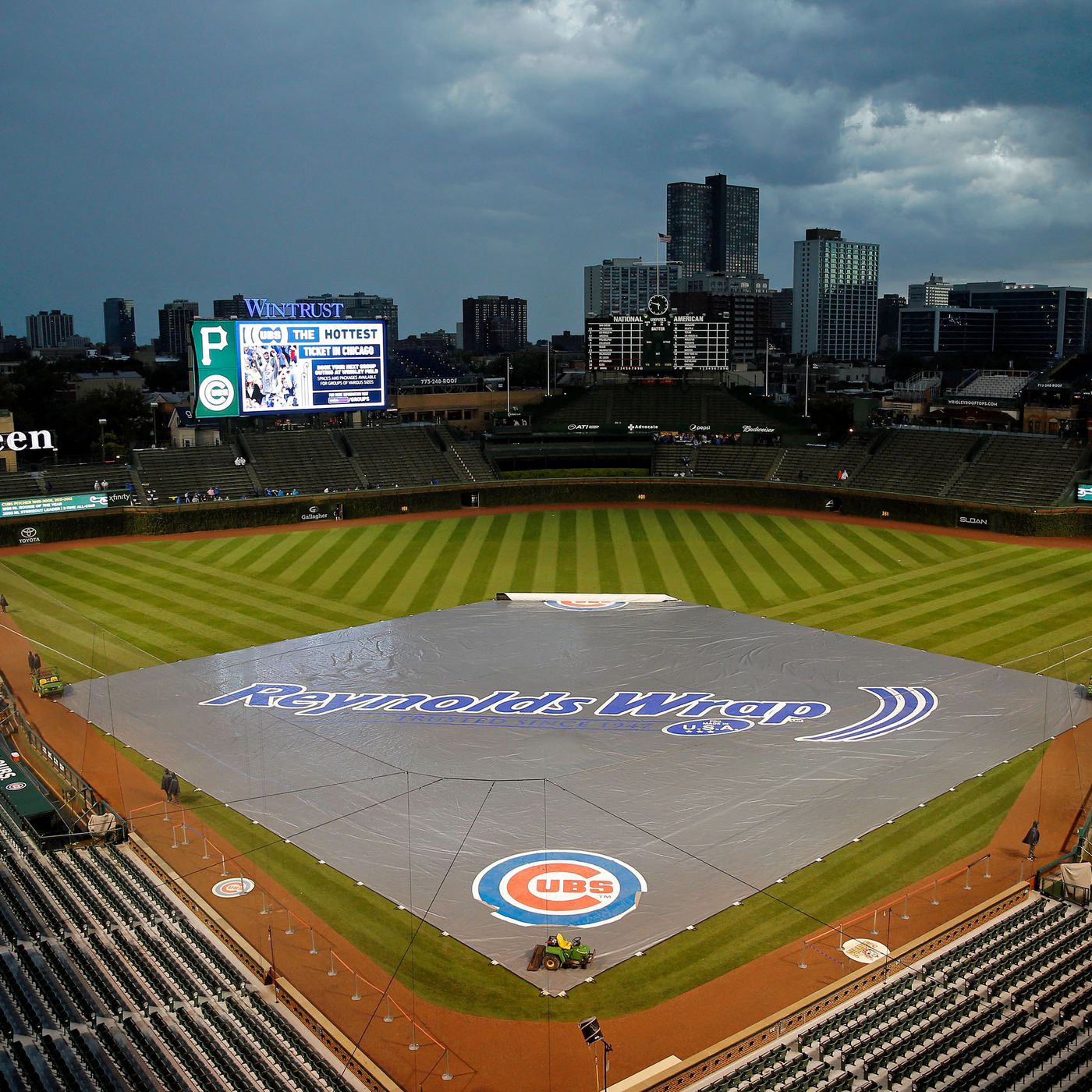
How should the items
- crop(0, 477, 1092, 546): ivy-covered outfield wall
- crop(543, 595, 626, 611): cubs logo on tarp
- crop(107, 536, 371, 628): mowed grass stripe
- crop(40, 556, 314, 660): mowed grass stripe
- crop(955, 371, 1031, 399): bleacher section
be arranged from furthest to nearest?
crop(955, 371, 1031, 399): bleacher section < crop(0, 477, 1092, 546): ivy-covered outfield wall < crop(107, 536, 371, 628): mowed grass stripe < crop(543, 595, 626, 611): cubs logo on tarp < crop(40, 556, 314, 660): mowed grass stripe

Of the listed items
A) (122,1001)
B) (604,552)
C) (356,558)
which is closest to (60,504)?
(356,558)

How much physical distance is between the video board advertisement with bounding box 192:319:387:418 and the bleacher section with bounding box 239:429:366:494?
11.8 feet

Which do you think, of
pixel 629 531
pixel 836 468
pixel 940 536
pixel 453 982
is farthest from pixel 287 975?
pixel 836 468

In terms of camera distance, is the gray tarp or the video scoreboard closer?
the gray tarp

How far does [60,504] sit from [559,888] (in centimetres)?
4331

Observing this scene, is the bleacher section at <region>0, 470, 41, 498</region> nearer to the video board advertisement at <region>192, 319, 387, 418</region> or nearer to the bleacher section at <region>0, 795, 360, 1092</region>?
the video board advertisement at <region>192, 319, 387, 418</region>

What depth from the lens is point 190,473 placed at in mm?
59906

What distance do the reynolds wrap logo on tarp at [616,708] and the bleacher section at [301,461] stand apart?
33.7 metres

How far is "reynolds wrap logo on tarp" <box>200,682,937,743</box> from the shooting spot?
86.7 feet

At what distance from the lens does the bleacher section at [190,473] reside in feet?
191

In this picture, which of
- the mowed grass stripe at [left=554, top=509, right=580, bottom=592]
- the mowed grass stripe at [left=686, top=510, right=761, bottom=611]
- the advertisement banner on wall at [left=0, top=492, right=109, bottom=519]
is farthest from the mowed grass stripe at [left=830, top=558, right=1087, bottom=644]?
the advertisement banner on wall at [left=0, top=492, right=109, bottom=519]

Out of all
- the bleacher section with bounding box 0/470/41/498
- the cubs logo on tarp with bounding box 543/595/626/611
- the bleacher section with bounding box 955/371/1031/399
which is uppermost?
the bleacher section with bounding box 955/371/1031/399

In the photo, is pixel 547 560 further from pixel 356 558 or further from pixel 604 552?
pixel 356 558

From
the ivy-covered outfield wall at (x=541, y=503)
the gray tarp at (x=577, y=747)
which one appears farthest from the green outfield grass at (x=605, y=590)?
the ivy-covered outfield wall at (x=541, y=503)
